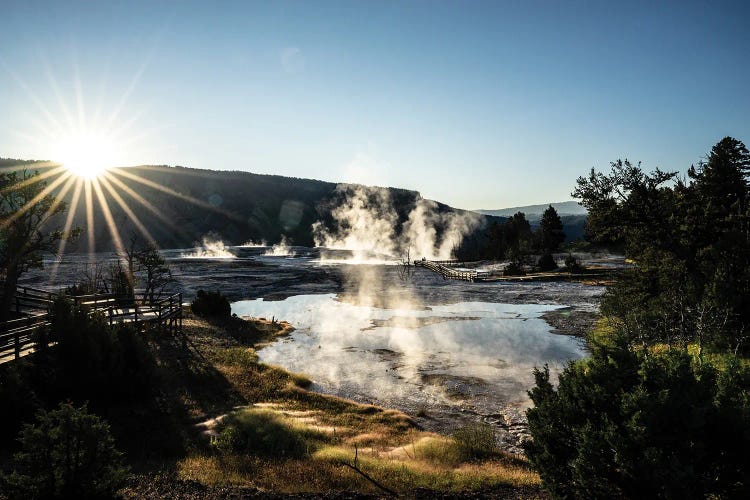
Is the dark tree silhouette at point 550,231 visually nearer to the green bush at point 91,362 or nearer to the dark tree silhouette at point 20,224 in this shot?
the dark tree silhouette at point 20,224

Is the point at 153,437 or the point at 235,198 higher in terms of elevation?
the point at 235,198

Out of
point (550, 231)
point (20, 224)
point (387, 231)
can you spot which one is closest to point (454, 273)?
point (550, 231)

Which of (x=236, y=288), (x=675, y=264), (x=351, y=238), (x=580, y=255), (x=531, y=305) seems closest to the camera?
(x=675, y=264)

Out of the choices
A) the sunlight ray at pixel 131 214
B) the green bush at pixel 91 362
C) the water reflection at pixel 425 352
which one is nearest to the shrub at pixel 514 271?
the water reflection at pixel 425 352

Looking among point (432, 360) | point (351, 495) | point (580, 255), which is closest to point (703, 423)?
point (351, 495)

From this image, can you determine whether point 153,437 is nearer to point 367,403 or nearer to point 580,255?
point 367,403

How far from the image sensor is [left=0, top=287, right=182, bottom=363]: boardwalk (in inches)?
568

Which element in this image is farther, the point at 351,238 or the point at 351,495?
the point at 351,238

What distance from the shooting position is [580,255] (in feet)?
294

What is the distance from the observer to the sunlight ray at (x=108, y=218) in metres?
134

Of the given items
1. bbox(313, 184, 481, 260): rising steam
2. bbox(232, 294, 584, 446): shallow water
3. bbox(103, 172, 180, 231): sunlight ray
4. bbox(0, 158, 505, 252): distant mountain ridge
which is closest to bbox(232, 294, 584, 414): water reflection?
bbox(232, 294, 584, 446): shallow water

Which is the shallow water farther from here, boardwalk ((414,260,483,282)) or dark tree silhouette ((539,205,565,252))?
dark tree silhouette ((539,205,565,252))

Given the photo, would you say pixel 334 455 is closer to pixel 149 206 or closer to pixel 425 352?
pixel 425 352

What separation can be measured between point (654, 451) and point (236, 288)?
53.5m
